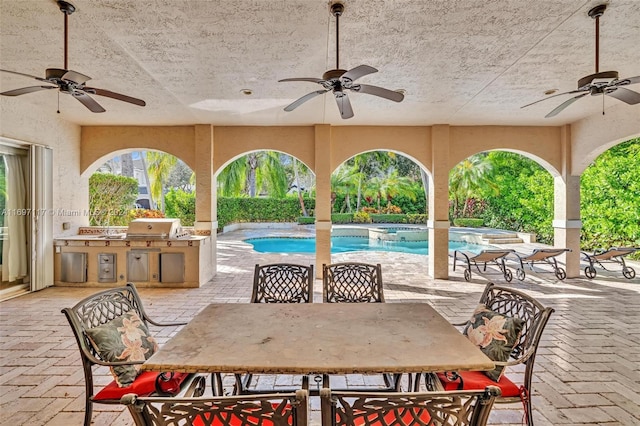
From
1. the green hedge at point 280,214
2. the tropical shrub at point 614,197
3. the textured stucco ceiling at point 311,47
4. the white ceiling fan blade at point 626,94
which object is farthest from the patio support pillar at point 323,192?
the green hedge at point 280,214

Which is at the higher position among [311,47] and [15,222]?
[311,47]

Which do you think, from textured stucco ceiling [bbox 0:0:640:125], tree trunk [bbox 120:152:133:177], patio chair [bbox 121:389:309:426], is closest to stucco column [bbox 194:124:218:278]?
textured stucco ceiling [bbox 0:0:640:125]

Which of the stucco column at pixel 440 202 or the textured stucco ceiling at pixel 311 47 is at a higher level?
the textured stucco ceiling at pixel 311 47

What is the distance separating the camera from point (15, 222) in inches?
214

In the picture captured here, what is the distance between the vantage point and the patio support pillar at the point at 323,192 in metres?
6.50

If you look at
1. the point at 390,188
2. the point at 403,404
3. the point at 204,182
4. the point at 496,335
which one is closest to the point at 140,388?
the point at 403,404

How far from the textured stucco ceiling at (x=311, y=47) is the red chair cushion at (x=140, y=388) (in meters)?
2.65

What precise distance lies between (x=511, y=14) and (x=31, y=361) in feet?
17.1

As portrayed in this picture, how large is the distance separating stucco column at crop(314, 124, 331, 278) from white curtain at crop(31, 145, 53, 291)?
458 centimetres

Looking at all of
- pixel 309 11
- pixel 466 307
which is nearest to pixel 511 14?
pixel 309 11

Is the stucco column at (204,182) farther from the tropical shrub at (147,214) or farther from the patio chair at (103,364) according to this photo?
the patio chair at (103,364)

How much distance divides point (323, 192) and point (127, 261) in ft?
12.1

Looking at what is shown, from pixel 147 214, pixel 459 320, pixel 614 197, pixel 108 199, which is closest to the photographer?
pixel 459 320

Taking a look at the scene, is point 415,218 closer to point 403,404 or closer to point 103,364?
point 103,364
